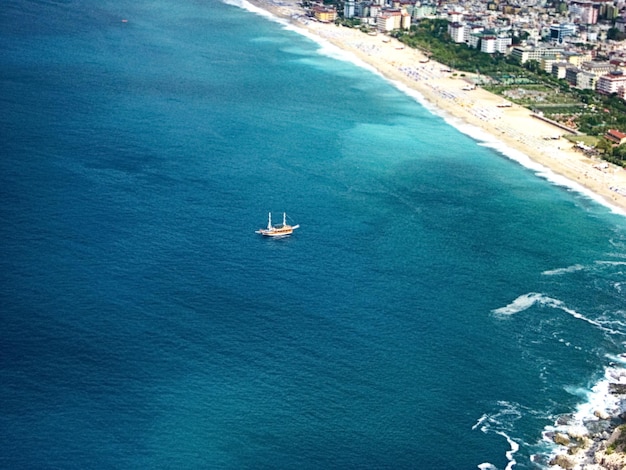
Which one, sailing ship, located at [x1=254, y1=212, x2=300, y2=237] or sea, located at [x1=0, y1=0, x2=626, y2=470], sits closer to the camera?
sea, located at [x1=0, y1=0, x2=626, y2=470]

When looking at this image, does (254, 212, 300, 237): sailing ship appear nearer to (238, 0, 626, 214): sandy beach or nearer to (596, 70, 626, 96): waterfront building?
(238, 0, 626, 214): sandy beach

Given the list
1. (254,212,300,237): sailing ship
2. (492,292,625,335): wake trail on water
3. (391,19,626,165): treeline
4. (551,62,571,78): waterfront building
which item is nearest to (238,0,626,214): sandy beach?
(391,19,626,165): treeline

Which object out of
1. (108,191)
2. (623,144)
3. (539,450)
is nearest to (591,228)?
(623,144)

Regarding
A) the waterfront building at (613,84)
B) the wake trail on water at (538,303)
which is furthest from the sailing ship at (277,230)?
the waterfront building at (613,84)

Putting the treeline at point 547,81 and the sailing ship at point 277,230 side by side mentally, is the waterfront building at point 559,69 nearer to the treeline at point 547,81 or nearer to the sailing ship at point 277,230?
the treeline at point 547,81

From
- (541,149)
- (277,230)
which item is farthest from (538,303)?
(541,149)

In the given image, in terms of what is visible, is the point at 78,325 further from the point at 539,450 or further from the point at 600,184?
the point at 600,184
